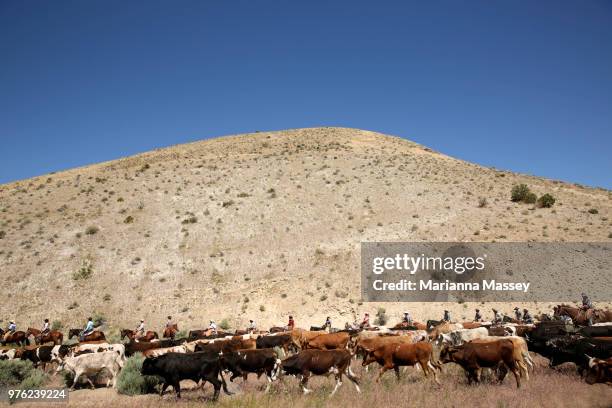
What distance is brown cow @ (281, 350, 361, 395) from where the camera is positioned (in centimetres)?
1407

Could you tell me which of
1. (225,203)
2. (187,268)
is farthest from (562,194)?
(187,268)

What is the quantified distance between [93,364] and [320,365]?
834cm

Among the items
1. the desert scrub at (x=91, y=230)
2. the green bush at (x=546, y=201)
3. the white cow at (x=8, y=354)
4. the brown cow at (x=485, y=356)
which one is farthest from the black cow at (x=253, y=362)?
the green bush at (x=546, y=201)

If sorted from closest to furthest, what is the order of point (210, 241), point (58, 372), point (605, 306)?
point (58, 372), point (605, 306), point (210, 241)

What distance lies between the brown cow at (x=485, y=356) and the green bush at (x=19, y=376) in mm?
14431

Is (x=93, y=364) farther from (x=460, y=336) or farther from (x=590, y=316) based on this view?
(x=590, y=316)

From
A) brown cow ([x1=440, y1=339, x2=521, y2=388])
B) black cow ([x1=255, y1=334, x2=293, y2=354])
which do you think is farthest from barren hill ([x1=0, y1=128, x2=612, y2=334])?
brown cow ([x1=440, y1=339, x2=521, y2=388])

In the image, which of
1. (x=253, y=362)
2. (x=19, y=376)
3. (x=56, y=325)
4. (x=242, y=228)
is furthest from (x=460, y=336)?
(x=242, y=228)

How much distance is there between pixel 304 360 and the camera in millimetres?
14227

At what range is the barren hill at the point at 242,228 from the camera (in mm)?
36562

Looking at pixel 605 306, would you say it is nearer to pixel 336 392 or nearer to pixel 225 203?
pixel 336 392

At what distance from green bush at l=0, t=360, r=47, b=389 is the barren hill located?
56.5 feet

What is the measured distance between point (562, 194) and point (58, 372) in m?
52.7

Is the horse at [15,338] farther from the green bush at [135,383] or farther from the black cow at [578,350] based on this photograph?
the black cow at [578,350]
